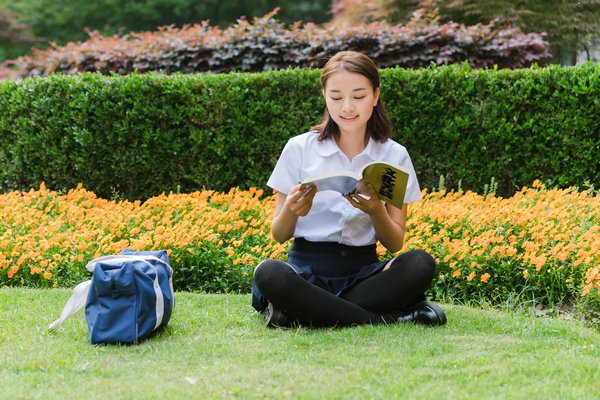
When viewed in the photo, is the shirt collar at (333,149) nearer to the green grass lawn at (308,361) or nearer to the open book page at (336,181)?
the open book page at (336,181)

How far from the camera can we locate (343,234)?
2.93m

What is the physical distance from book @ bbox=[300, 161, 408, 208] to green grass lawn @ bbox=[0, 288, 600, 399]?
2.03 feet

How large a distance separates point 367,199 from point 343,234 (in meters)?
0.32

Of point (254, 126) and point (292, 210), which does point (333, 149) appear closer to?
point (292, 210)

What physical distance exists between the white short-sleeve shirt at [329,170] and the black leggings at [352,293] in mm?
238

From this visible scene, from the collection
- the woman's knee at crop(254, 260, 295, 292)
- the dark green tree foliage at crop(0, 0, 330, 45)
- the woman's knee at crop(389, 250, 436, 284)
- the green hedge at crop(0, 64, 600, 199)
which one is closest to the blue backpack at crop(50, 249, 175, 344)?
the woman's knee at crop(254, 260, 295, 292)

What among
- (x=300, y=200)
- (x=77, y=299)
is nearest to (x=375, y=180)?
(x=300, y=200)

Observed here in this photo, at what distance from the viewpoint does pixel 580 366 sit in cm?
219

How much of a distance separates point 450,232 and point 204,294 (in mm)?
1672

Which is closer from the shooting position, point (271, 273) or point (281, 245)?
point (271, 273)

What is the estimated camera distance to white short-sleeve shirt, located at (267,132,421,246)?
2.96m

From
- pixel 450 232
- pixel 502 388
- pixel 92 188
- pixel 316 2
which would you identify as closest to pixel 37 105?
pixel 92 188

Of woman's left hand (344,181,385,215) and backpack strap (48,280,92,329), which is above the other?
woman's left hand (344,181,385,215)

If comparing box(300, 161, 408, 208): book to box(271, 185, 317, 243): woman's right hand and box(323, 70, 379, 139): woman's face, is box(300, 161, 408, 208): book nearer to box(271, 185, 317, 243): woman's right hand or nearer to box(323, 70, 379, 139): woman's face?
box(271, 185, 317, 243): woman's right hand
